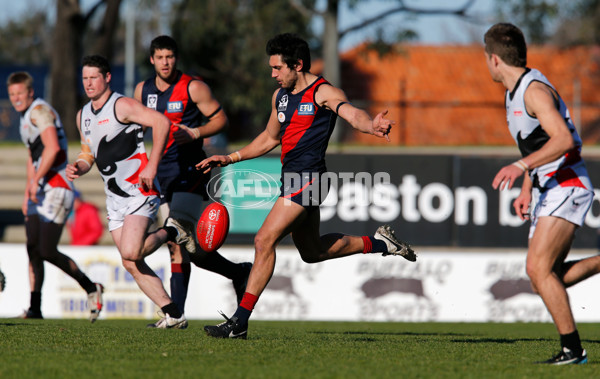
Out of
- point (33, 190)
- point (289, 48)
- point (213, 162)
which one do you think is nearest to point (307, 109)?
point (289, 48)

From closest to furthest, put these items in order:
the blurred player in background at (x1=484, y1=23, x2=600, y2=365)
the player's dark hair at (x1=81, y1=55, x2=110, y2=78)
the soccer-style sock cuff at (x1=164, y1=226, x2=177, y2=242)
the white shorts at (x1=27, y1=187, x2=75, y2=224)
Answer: the blurred player in background at (x1=484, y1=23, x2=600, y2=365) → the player's dark hair at (x1=81, y1=55, x2=110, y2=78) → the soccer-style sock cuff at (x1=164, y1=226, x2=177, y2=242) → the white shorts at (x1=27, y1=187, x2=75, y2=224)

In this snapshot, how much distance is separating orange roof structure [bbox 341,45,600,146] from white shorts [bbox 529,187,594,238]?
20.4 m

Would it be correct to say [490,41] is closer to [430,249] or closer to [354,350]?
[354,350]

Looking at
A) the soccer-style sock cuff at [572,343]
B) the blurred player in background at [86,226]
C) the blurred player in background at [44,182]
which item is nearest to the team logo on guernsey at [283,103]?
the soccer-style sock cuff at [572,343]

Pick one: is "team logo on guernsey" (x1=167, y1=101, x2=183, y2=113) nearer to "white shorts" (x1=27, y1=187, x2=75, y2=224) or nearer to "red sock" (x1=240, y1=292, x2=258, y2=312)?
"white shorts" (x1=27, y1=187, x2=75, y2=224)

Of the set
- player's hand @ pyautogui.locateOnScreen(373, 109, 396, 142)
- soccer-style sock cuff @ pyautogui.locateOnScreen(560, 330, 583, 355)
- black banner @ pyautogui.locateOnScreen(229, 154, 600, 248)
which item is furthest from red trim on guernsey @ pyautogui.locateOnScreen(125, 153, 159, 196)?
black banner @ pyautogui.locateOnScreen(229, 154, 600, 248)

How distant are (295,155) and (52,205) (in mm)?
3667

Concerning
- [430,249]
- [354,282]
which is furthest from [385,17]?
[354,282]

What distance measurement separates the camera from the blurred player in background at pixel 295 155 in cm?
678

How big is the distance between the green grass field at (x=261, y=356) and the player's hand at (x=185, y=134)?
1.80m

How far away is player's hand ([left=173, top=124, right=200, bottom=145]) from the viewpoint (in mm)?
8258

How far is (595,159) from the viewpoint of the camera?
15719mm

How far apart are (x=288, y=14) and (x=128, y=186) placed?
20.9m

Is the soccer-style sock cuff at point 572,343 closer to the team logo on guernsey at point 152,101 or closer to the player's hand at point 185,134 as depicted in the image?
the player's hand at point 185,134
